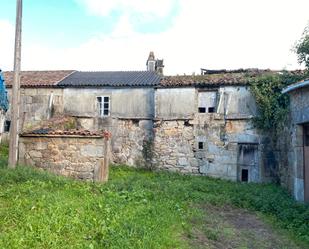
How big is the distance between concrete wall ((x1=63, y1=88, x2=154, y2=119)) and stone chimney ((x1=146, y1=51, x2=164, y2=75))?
3.47 meters

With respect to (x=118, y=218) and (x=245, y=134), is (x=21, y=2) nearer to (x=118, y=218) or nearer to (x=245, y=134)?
(x=118, y=218)

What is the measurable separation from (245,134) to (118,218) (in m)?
9.70

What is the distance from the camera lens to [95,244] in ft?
16.4

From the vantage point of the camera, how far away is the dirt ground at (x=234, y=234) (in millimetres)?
6120

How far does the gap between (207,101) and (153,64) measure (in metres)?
6.45

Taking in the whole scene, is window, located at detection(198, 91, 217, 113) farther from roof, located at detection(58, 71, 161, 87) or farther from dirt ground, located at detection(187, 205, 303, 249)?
dirt ground, located at detection(187, 205, 303, 249)

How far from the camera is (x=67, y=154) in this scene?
36.6ft

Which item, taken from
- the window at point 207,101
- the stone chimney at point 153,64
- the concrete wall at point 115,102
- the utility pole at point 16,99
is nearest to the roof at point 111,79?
the concrete wall at point 115,102

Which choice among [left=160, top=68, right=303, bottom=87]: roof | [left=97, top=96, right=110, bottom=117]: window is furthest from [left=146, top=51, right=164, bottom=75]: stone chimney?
[left=97, top=96, right=110, bottom=117]: window

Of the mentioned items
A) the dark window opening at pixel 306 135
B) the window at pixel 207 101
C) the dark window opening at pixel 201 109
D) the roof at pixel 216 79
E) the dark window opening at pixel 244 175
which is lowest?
the dark window opening at pixel 244 175

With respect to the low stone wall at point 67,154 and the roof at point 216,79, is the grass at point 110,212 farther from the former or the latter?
the roof at point 216,79

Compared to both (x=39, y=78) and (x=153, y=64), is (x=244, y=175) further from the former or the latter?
(x=39, y=78)

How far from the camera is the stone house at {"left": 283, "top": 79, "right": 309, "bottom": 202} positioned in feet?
31.2

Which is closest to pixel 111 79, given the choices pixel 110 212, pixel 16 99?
pixel 16 99
